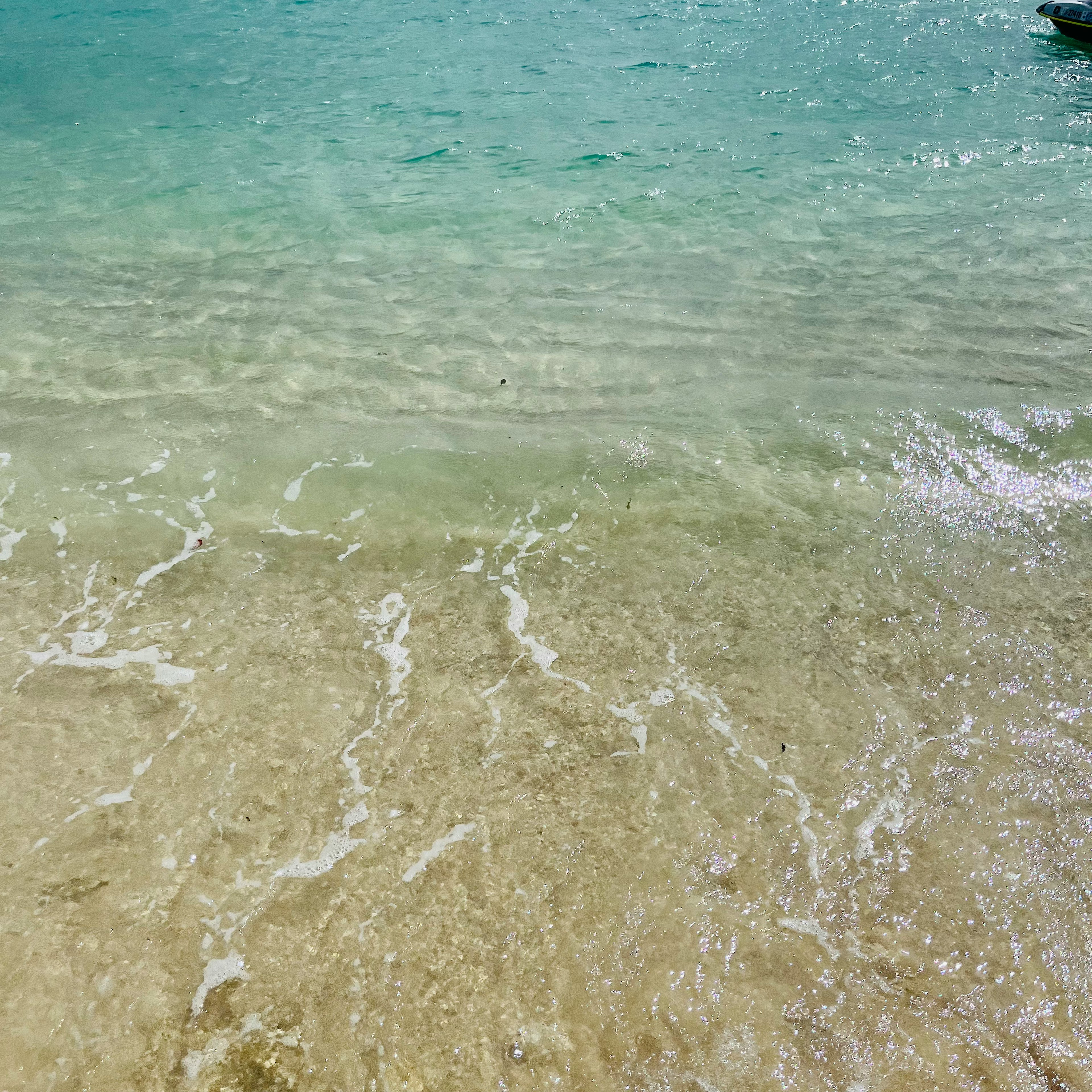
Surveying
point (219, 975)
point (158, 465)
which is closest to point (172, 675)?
point (219, 975)

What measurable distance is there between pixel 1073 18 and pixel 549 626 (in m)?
20.0

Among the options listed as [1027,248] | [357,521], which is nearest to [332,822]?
[357,521]

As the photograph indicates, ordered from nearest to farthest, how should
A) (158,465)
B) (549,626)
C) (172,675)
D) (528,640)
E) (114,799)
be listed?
(114,799) < (172,675) < (528,640) < (549,626) < (158,465)

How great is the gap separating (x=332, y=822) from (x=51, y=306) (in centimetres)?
826

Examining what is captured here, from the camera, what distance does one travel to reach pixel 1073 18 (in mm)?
17547

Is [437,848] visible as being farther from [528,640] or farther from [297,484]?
[297,484]

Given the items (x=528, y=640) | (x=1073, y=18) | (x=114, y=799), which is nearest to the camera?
(x=114, y=799)

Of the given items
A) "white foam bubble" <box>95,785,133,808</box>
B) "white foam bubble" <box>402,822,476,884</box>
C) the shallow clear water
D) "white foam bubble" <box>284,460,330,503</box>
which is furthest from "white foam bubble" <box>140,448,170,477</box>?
"white foam bubble" <box>402,822,476,884</box>

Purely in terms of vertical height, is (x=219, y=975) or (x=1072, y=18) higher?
(x=1072, y=18)

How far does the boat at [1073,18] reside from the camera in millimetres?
17297

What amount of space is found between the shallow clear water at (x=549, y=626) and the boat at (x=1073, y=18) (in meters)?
7.12

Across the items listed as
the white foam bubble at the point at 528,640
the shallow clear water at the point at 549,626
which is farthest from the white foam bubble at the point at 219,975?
the white foam bubble at the point at 528,640

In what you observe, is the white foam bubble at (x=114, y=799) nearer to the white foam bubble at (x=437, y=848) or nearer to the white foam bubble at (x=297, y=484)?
the white foam bubble at (x=437, y=848)

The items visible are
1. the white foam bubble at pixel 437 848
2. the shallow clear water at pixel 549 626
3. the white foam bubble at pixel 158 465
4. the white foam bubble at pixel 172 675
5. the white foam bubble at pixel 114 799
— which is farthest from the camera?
the white foam bubble at pixel 158 465
